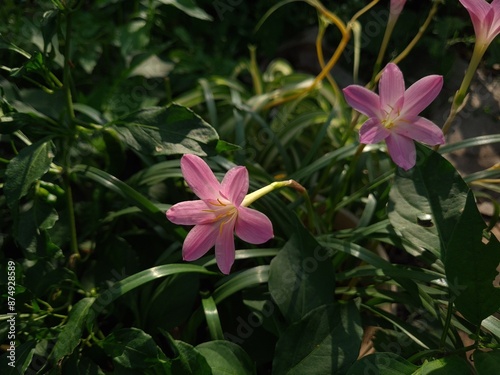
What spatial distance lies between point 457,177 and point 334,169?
1.73 feet

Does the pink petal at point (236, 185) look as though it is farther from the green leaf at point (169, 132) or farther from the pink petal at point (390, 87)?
the pink petal at point (390, 87)

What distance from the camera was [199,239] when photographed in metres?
0.89

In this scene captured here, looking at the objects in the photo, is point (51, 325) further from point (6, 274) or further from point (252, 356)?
point (252, 356)

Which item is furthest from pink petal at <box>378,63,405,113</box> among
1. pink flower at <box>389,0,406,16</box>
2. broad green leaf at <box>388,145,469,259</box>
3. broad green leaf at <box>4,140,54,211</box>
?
broad green leaf at <box>4,140,54,211</box>

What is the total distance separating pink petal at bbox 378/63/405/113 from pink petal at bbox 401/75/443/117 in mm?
18

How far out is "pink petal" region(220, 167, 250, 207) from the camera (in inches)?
32.6

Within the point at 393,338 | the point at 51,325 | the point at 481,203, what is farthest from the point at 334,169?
the point at 51,325

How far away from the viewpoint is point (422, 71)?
6.27 feet

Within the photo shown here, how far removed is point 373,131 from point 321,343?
0.36m

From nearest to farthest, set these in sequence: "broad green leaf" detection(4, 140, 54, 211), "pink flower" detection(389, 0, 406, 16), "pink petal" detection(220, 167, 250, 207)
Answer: "pink petal" detection(220, 167, 250, 207) → "broad green leaf" detection(4, 140, 54, 211) → "pink flower" detection(389, 0, 406, 16)

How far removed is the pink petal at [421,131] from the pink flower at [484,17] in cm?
17

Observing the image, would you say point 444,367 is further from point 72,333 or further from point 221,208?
point 72,333

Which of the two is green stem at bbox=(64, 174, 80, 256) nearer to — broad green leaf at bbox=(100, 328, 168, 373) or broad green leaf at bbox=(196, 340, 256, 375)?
broad green leaf at bbox=(100, 328, 168, 373)

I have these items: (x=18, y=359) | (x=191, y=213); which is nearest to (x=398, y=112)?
(x=191, y=213)
